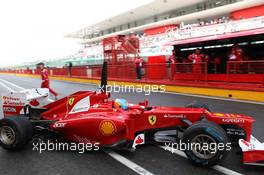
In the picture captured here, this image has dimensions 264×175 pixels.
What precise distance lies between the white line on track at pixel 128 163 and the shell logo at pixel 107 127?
0.36m

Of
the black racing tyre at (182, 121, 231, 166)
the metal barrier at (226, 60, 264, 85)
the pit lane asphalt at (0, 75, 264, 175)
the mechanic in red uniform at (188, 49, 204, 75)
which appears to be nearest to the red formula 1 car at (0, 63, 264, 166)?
the black racing tyre at (182, 121, 231, 166)

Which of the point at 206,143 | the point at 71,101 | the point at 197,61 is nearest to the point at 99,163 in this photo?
the point at 71,101

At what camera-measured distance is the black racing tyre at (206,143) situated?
3.54m

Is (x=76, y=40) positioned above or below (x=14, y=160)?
above

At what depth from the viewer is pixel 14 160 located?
13.8 ft

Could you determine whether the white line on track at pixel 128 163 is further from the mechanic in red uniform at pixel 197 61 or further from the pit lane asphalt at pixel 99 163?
the mechanic in red uniform at pixel 197 61

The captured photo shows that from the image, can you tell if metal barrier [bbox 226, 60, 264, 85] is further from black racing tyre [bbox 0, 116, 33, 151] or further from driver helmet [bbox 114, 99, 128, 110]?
black racing tyre [bbox 0, 116, 33, 151]

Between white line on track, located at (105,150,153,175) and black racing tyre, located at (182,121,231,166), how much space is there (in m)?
0.68

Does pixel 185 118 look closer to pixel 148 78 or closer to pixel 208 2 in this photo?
pixel 148 78

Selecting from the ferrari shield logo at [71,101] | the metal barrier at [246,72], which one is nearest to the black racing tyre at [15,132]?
the ferrari shield logo at [71,101]

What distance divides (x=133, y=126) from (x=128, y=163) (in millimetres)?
545

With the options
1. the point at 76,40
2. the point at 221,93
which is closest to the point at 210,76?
the point at 221,93

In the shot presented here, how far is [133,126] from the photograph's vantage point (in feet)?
13.3

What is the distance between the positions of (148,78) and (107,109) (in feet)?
35.4
